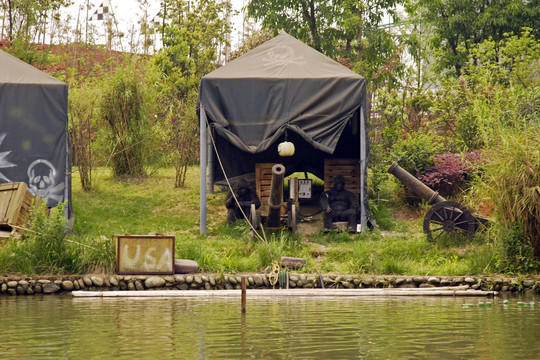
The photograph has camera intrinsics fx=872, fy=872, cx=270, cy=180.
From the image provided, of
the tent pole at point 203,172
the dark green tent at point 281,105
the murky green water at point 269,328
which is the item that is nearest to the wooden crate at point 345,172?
the dark green tent at point 281,105

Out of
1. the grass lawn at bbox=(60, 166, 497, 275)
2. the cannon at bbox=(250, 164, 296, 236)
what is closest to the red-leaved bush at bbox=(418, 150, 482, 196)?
the grass lawn at bbox=(60, 166, 497, 275)

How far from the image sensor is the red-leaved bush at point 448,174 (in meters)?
18.6

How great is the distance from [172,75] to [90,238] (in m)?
10.9

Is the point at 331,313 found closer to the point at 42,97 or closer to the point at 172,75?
the point at 42,97

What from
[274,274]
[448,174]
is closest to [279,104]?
[448,174]

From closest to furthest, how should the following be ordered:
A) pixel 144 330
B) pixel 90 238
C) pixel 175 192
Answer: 1. pixel 144 330
2. pixel 90 238
3. pixel 175 192

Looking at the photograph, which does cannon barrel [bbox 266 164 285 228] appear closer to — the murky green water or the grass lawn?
the grass lawn

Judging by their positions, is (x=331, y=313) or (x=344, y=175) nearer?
(x=331, y=313)

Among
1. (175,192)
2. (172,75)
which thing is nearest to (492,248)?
(175,192)

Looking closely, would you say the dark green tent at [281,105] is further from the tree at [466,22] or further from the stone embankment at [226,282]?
the tree at [466,22]

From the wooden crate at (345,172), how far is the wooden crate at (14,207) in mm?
6383

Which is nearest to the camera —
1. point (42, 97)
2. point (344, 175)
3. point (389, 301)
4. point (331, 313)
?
point (331, 313)

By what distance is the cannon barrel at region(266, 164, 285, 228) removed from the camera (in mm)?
15828

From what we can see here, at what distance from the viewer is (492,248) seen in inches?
580
